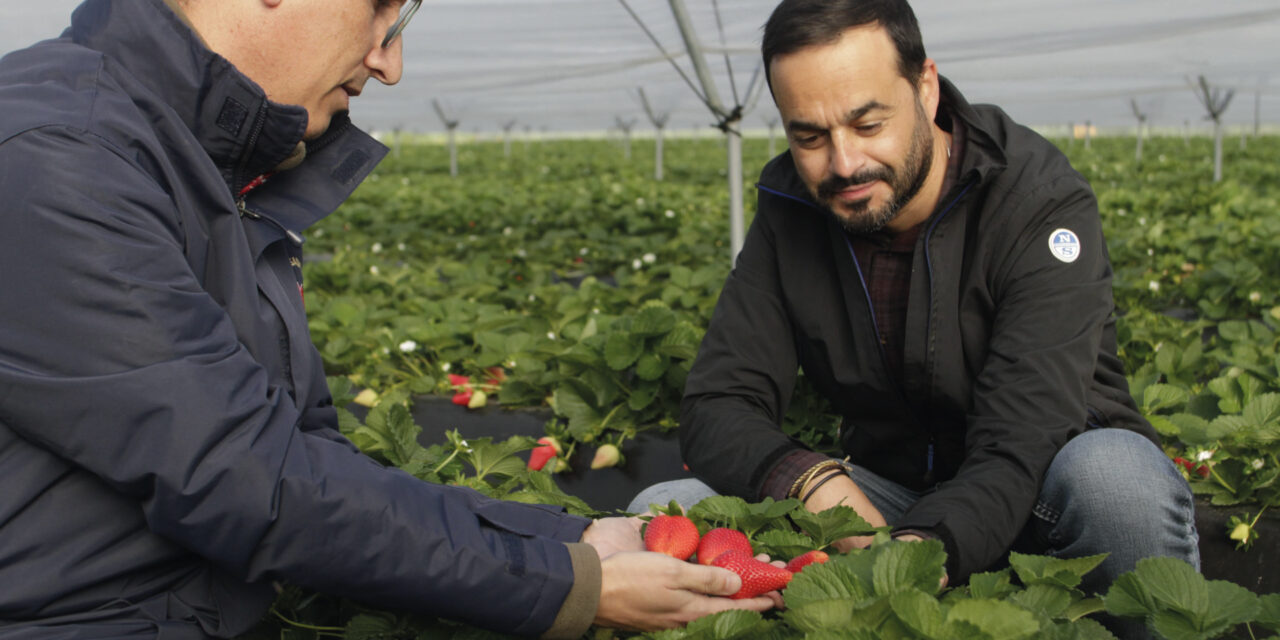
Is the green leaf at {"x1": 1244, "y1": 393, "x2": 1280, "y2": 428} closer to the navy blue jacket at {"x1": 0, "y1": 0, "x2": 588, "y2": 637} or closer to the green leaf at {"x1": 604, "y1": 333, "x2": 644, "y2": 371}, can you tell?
the green leaf at {"x1": 604, "y1": 333, "x2": 644, "y2": 371}

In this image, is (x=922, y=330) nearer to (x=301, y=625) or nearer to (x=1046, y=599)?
(x=1046, y=599)

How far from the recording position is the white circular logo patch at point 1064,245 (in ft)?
6.63

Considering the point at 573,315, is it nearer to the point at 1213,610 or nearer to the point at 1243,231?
the point at 1213,610

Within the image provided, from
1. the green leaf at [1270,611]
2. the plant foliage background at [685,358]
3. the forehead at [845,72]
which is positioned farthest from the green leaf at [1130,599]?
the forehead at [845,72]

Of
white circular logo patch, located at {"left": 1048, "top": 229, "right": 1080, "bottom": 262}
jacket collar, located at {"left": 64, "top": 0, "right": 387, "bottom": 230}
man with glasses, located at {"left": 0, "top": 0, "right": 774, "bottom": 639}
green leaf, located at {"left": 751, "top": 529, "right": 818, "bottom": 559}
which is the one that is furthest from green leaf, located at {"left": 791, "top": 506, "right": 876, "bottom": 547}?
jacket collar, located at {"left": 64, "top": 0, "right": 387, "bottom": 230}

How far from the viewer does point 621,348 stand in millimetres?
3020

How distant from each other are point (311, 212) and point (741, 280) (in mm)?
999

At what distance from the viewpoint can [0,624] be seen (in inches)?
50.9

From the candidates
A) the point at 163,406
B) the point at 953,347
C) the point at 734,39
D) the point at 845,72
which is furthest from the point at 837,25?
the point at 734,39

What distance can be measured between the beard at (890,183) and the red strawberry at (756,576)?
0.82 meters

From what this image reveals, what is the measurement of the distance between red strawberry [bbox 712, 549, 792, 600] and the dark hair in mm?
990

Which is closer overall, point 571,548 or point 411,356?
point 571,548

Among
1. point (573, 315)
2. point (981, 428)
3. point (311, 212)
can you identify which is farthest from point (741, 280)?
point (573, 315)

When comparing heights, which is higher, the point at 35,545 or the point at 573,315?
the point at 35,545
